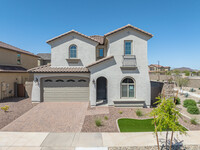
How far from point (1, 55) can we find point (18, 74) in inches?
138

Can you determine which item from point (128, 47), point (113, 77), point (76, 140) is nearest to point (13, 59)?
point (113, 77)

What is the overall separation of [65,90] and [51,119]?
15.3 feet

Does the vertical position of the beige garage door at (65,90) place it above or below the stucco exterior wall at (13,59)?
below

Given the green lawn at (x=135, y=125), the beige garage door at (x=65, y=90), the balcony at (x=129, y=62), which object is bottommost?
the green lawn at (x=135, y=125)

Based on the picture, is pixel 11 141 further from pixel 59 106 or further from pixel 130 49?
pixel 130 49

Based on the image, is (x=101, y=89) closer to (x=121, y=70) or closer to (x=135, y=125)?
(x=121, y=70)

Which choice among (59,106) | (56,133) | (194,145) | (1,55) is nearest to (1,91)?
(1,55)

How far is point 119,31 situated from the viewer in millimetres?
12148

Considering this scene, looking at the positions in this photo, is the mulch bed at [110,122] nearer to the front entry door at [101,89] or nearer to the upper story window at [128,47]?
the front entry door at [101,89]

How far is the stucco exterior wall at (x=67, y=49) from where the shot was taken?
47.1ft

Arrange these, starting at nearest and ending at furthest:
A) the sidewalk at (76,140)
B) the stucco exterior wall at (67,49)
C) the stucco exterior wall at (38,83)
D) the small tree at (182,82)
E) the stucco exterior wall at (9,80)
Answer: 1. the sidewalk at (76,140)
2. the stucco exterior wall at (38,83)
3. the stucco exterior wall at (9,80)
4. the stucco exterior wall at (67,49)
5. the small tree at (182,82)

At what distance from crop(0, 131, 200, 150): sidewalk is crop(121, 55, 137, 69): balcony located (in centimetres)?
672

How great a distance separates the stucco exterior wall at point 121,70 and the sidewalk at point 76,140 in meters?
5.25

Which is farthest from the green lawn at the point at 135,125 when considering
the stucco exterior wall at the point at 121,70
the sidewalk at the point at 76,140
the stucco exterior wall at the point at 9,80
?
the stucco exterior wall at the point at 9,80
